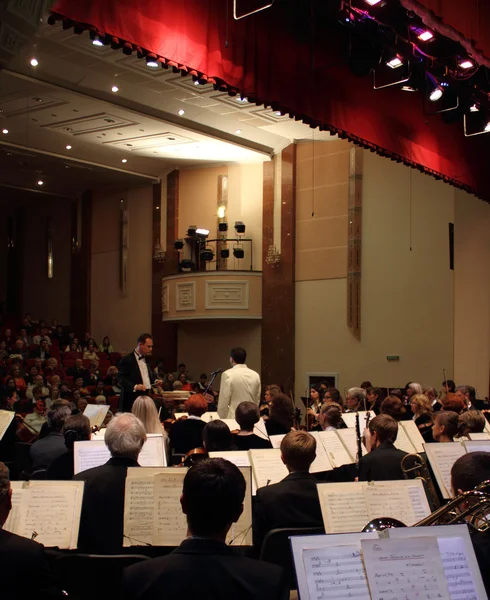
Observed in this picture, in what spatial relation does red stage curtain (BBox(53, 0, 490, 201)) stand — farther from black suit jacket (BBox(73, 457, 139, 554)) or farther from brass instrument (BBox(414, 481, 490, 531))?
brass instrument (BBox(414, 481, 490, 531))

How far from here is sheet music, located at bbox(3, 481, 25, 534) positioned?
3.42m

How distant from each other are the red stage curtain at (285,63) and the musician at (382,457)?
10.7 ft

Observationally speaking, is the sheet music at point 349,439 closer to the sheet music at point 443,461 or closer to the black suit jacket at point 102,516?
the sheet music at point 443,461

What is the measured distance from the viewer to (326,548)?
7.48ft

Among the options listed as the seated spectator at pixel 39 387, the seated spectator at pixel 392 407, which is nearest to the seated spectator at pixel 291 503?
the seated spectator at pixel 392 407

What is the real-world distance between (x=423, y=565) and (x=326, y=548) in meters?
0.29

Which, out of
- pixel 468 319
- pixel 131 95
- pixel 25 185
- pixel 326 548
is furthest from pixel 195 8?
pixel 25 185

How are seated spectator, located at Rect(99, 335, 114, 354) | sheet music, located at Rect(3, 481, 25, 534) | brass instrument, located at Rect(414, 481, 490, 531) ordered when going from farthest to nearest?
seated spectator, located at Rect(99, 335, 114, 354), sheet music, located at Rect(3, 481, 25, 534), brass instrument, located at Rect(414, 481, 490, 531)

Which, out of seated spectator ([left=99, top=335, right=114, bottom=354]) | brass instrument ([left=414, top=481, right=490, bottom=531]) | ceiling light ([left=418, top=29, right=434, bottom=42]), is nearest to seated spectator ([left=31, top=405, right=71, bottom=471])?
brass instrument ([left=414, top=481, right=490, bottom=531])

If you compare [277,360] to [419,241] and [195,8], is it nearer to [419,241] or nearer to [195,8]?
[419,241]

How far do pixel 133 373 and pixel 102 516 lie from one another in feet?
13.3

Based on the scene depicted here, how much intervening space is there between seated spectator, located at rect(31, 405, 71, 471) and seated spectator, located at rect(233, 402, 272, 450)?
132 cm

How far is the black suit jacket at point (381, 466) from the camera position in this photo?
16.0 ft

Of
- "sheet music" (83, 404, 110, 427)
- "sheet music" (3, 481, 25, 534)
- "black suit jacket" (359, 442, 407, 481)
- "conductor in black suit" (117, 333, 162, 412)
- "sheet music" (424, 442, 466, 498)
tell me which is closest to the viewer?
"sheet music" (3, 481, 25, 534)
